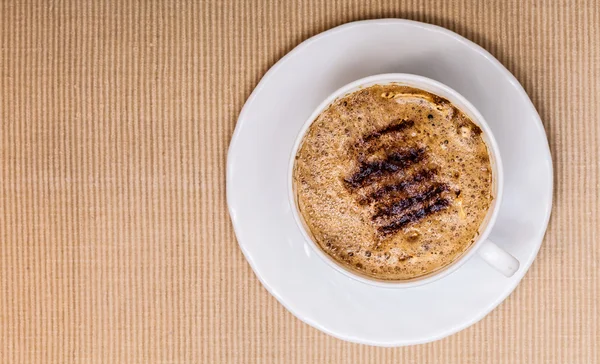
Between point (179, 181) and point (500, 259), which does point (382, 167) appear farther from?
point (179, 181)

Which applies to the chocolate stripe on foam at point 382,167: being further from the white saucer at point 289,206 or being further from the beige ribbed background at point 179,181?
the beige ribbed background at point 179,181

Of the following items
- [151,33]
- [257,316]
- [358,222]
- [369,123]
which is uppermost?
[151,33]

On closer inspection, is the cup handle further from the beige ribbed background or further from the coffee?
the beige ribbed background

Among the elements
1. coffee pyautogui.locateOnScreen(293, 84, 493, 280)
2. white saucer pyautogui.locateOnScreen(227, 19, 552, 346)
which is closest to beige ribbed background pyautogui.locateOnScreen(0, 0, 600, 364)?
white saucer pyautogui.locateOnScreen(227, 19, 552, 346)

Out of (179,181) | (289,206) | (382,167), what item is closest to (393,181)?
(382,167)

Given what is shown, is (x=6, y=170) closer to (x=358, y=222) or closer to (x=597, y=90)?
(x=358, y=222)

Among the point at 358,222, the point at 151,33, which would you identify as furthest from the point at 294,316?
the point at 151,33

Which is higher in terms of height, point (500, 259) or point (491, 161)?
point (491, 161)
